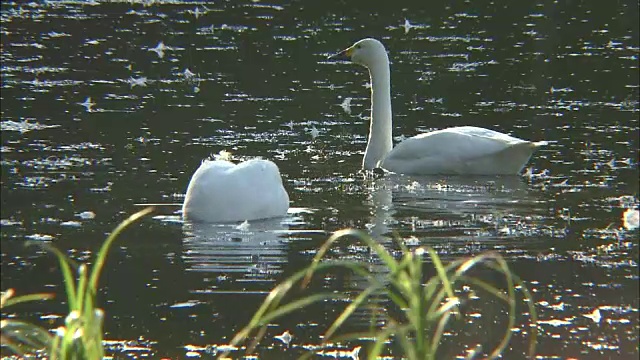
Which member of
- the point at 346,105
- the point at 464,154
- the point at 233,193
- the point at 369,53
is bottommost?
the point at 346,105

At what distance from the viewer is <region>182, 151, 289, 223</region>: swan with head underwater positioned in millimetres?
9531

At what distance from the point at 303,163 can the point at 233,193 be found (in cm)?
270

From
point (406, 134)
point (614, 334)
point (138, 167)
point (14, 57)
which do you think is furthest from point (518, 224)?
point (14, 57)

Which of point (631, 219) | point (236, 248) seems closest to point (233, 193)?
point (236, 248)

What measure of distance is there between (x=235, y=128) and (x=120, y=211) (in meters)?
4.31

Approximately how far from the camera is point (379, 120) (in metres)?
12.8

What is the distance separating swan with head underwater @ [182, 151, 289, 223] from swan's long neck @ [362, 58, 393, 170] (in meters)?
2.81

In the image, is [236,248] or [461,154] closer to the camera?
[236,248]

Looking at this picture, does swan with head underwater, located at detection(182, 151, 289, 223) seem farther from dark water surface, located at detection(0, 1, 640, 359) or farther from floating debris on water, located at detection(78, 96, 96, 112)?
floating debris on water, located at detection(78, 96, 96, 112)

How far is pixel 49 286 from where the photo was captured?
7.77 m

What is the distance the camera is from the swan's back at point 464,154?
11.6m

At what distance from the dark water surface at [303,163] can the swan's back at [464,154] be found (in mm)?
191

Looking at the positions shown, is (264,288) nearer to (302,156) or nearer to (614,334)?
(614,334)

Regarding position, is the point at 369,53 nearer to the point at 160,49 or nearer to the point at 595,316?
the point at 595,316
